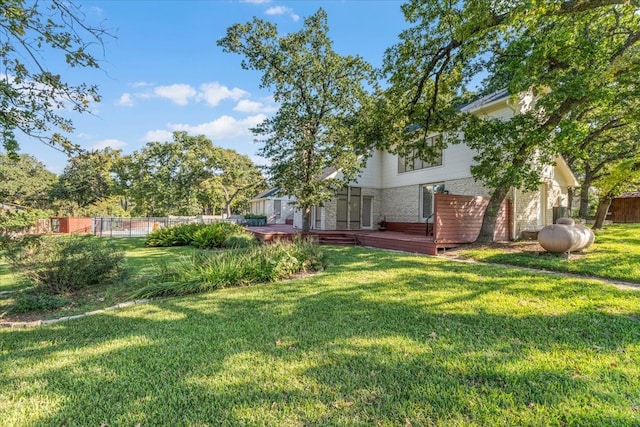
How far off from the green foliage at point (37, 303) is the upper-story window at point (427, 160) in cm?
1120

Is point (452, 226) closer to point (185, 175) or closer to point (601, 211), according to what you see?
point (601, 211)

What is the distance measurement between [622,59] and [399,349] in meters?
10.2

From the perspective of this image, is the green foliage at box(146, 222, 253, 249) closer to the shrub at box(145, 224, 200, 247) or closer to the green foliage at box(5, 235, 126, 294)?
the shrub at box(145, 224, 200, 247)

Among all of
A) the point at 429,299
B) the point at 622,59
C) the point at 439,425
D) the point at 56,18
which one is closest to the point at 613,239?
the point at 622,59

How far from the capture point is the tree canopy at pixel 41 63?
359 centimetres

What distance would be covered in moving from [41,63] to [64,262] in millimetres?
3801

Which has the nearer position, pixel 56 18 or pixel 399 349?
pixel 399 349

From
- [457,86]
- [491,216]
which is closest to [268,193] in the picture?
[457,86]

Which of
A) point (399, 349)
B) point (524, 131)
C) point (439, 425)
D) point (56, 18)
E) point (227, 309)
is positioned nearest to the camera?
point (439, 425)

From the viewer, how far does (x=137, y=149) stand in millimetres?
34250

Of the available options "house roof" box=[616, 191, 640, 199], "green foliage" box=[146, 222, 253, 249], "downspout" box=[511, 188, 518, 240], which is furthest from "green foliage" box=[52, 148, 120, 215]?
"house roof" box=[616, 191, 640, 199]

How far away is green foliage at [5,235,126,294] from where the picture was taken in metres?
5.45

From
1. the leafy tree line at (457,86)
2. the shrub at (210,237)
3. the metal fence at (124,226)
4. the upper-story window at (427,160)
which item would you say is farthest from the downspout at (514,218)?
the metal fence at (124,226)

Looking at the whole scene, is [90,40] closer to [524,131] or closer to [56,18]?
[56,18]
